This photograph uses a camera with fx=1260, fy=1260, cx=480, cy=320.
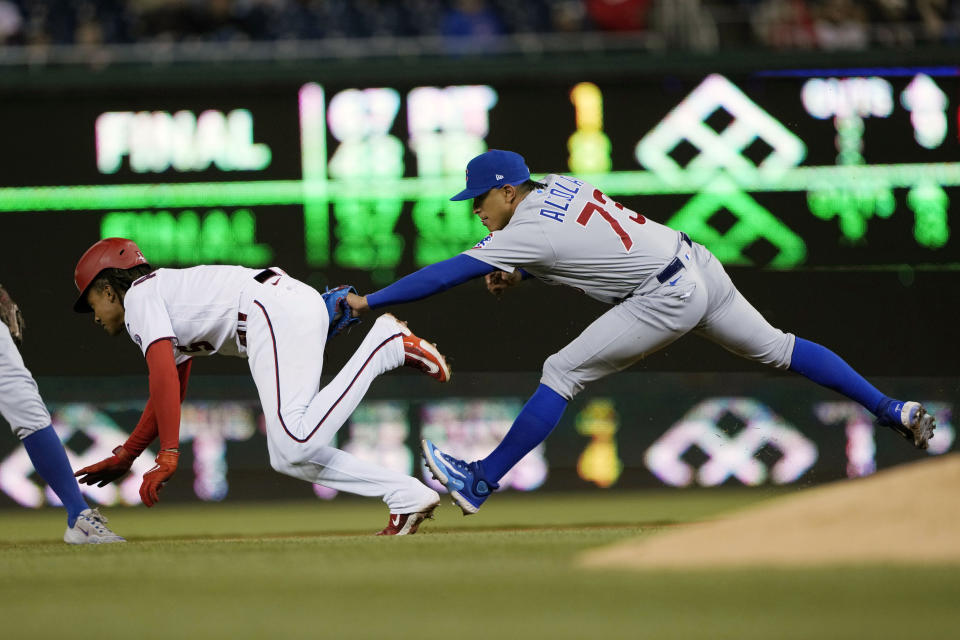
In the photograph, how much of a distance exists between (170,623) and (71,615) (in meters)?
0.29

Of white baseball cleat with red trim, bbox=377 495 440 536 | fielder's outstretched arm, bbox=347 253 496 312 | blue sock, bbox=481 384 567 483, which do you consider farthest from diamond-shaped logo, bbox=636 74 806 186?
white baseball cleat with red trim, bbox=377 495 440 536

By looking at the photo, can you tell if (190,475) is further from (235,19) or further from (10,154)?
(235,19)

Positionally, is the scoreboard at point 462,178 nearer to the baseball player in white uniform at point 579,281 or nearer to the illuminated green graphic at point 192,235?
the illuminated green graphic at point 192,235

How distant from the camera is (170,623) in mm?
2719

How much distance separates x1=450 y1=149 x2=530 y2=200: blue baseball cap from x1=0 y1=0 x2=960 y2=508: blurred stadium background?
114 inches

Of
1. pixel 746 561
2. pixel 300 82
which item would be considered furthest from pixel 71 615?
pixel 300 82

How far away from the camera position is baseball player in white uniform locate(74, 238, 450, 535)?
169 inches

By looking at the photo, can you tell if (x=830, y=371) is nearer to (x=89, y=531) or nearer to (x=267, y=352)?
(x=267, y=352)

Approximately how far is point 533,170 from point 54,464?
146 inches

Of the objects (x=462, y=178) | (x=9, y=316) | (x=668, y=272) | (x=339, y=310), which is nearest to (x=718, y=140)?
(x=462, y=178)

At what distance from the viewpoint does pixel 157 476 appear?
13.8 feet

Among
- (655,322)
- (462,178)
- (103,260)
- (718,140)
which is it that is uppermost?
(718,140)

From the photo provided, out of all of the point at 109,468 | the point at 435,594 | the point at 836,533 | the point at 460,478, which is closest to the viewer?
the point at 435,594

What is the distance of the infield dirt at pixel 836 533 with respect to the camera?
10.7 feet
